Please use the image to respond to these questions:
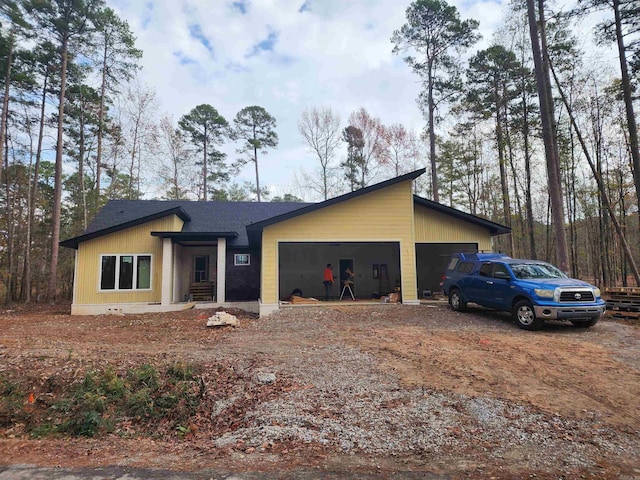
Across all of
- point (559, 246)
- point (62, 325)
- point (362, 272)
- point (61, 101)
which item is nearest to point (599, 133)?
point (559, 246)

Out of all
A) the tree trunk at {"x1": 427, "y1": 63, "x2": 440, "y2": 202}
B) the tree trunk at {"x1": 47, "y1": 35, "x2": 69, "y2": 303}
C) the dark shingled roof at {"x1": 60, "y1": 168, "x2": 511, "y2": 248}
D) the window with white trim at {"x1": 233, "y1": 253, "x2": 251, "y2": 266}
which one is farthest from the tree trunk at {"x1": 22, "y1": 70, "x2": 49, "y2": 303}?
the tree trunk at {"x1": 427, "y1": 63, "x2": 440, "y2": 202}

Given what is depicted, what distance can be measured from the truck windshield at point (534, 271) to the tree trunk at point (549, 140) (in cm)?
219

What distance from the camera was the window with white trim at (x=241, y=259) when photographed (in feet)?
49.4

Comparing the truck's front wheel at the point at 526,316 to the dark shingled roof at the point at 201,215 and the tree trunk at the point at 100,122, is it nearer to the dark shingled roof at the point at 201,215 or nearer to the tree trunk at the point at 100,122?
the dark shingled roof at the point at 201,215

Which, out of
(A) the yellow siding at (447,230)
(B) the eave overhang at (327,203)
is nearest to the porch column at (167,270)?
(B) the eave overhang at (327,203)

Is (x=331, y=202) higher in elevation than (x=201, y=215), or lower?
lower

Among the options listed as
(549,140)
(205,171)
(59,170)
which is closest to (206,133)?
(205,171)

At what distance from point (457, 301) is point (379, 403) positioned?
7664mm

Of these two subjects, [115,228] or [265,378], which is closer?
[265,378]

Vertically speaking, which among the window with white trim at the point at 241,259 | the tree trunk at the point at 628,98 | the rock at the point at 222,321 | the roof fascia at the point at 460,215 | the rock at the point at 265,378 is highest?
→ the tree trunk at the point at 628,98

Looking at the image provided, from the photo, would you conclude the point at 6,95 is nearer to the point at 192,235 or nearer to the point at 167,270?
the point at 192,235

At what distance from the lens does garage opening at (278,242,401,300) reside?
1686 centimetres

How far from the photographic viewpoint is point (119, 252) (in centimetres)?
1340

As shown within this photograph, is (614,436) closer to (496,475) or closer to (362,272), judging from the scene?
(496,475)
